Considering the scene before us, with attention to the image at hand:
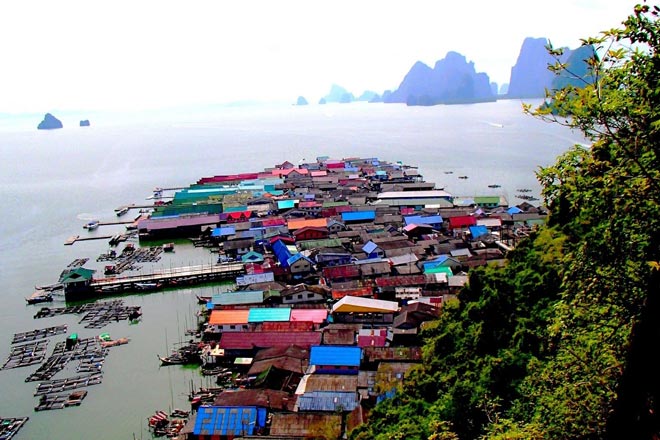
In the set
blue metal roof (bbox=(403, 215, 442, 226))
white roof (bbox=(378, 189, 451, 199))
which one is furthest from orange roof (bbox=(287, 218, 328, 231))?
white roof (bbox=(378, 189, 451, 199))

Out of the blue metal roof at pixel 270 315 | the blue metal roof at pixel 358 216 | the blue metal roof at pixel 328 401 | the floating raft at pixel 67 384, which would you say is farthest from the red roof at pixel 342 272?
the floating raft at pixel 67 384

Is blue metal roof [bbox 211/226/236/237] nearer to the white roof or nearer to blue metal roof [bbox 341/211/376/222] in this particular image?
blue metal roof [bbox 341/211/376/222]

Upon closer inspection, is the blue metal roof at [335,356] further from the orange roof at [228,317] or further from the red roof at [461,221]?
the red roof at [461,221]

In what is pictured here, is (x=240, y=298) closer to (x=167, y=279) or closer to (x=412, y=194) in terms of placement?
(x=167, y=279)

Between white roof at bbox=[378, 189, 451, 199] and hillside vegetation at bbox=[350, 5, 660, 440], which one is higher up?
hillside vegetation at bbox=[350, 5, 660, 440]

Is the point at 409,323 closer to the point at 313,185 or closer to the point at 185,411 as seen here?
the point at 185,411

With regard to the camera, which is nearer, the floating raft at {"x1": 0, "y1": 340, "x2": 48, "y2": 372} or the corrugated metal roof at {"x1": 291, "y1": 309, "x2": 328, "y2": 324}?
the floating raft at {"x1": 0, "y1": 340, "x2": 48, "y2": 372}
